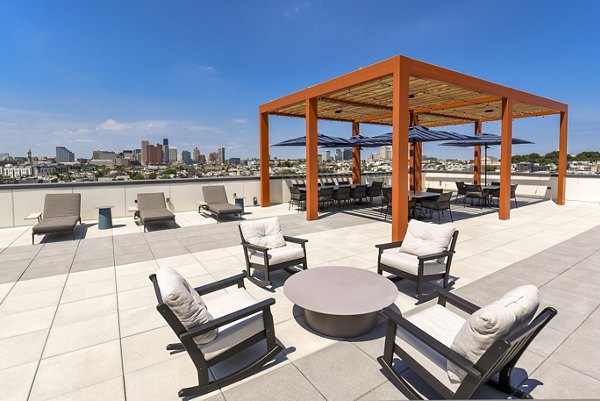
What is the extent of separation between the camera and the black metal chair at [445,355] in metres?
1.71

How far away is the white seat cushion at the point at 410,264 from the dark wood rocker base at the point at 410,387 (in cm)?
165

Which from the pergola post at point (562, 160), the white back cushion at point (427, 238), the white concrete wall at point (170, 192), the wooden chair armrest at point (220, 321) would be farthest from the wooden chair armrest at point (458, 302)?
the pergola post at point (562, 160)

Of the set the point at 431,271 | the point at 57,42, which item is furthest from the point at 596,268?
the point at 57,42

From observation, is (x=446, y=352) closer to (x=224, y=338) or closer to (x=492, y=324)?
(x=492, y=324)

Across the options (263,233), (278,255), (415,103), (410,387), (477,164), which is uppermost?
(415,103)

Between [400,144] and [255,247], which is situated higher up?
[400,144]

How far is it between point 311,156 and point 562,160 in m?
10.9

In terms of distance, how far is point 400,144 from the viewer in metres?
6.43

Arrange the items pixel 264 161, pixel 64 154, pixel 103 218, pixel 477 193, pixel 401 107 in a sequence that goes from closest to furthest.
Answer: pixel 401 107, pixel 103 218, pixel 477 193, pixel 264 161, pixel 64 154

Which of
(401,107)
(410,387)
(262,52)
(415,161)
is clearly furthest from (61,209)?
(262,52)

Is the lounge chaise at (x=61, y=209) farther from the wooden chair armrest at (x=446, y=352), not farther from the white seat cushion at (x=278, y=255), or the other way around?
the wooden chair armrest at (x=446, y=352)

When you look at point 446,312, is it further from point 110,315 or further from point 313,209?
point 313,209

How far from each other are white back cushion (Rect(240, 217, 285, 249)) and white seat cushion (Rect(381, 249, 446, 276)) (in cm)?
167

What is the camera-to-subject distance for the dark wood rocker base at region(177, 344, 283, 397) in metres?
2.17
